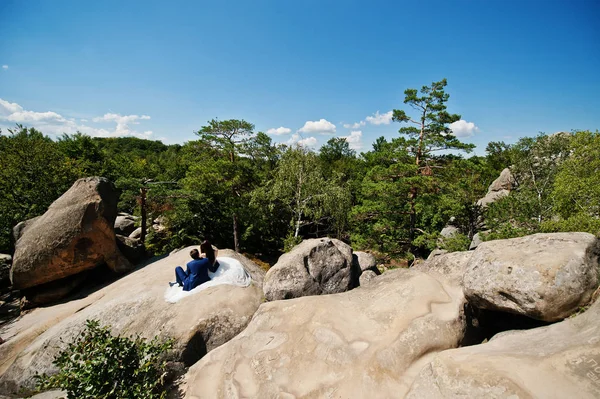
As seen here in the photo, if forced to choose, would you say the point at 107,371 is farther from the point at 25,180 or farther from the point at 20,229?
the point at 25,180

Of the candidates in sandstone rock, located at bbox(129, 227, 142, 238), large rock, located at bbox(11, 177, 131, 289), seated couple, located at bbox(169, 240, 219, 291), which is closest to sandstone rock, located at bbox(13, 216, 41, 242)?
large rock, located at bbox(11, 177, 131, 289)

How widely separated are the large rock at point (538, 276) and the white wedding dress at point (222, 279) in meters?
7.07

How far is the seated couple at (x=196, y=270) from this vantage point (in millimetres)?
8695

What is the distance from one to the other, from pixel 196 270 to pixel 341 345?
565 cm

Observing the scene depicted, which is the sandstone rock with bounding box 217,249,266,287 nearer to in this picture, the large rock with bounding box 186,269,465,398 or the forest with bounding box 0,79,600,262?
the large rock with bounding box 186,269,465,398

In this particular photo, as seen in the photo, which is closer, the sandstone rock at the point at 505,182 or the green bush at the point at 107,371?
the green bush at the point at 107,371

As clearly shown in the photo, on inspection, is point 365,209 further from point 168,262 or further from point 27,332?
point 27,332

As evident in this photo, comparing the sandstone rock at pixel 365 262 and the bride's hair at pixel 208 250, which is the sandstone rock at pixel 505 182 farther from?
the bride's hair at pixel 208 250

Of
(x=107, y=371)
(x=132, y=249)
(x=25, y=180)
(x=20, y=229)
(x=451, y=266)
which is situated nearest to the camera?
(x=107, y=371)

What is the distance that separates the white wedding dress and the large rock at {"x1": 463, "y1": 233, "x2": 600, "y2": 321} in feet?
23.2

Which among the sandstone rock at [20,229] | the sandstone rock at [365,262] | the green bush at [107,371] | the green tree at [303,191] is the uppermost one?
the green tree at [303,191]

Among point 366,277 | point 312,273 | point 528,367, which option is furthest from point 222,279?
point 528,367

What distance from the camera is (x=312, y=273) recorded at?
27.1 ft

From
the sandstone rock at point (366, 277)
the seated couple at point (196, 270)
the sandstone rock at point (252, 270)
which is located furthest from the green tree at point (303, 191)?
the seated couple at point (196, 270)
